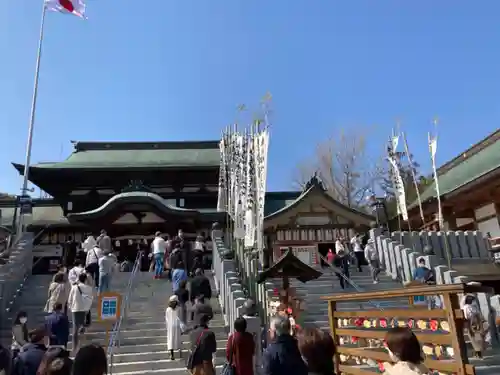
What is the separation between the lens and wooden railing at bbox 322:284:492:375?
356cm

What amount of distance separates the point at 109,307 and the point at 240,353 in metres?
3.49

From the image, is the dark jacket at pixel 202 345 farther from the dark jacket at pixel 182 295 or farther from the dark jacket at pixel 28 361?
the dark jacket at pixel 182 295

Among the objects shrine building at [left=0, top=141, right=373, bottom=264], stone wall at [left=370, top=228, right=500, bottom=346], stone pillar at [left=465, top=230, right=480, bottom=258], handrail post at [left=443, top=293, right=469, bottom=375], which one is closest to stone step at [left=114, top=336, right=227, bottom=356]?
handrail post at [left=443, top=293, right=469, bottom=375]

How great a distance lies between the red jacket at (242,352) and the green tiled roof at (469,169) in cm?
1446

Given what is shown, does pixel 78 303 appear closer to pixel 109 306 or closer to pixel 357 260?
pixel 109 306

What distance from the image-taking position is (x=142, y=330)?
9.98 m

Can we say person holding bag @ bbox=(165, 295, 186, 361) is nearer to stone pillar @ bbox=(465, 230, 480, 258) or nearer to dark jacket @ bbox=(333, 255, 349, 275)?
dark jacket @ bbox=(333, 255, 349, 275)

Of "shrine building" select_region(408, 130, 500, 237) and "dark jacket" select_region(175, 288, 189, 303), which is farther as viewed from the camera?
"shrine building" select_region(408, 130, 500, 237)

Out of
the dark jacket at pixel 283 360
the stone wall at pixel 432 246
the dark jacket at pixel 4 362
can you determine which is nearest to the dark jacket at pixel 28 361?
the dark jacket at pixel 4 362

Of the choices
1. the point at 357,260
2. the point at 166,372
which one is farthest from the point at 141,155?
the point at 166,372

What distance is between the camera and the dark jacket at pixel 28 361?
421cm

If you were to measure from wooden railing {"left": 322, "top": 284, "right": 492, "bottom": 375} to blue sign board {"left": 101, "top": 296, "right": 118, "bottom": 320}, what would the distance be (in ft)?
15.4

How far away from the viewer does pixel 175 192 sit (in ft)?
77.3

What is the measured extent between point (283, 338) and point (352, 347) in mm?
1725
